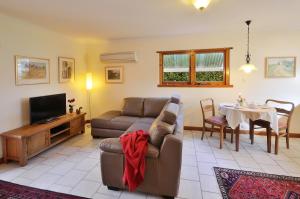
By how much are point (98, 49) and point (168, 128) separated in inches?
155

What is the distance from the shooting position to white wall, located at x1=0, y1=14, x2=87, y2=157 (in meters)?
3.13

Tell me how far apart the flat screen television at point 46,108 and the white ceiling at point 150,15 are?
4.71 ft

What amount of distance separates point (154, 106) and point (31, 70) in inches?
103

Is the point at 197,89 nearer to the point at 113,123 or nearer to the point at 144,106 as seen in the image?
the point at 144,106

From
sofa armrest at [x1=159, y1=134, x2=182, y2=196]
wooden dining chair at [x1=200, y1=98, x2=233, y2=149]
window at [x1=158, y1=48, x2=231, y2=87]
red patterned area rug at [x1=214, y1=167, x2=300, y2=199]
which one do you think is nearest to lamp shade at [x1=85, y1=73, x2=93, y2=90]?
window at [x1=158, y1=48, x2=231, y2=87]

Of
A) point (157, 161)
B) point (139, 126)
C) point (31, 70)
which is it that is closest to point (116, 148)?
point (157, 161)

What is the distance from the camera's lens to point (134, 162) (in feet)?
6.77

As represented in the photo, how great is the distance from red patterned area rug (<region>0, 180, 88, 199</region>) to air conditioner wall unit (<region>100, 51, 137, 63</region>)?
3490 mm

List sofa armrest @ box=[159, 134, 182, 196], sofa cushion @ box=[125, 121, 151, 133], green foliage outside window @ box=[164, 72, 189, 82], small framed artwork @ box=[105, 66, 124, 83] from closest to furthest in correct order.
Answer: sofa armrest @ box=[159, 134, 182, 196], sofa cushion @ box=[125, 121, 151, 133], green foliage outside window @ box=[164, 72, 189, 82], small framed artwork @ box=[105, 66, 124, 83]

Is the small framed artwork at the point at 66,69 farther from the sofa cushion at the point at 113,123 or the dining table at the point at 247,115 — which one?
the dining table at the point at 247,115

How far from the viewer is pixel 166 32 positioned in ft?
14.3

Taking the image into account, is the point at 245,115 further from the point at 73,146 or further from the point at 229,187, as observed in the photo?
the point at 73,146

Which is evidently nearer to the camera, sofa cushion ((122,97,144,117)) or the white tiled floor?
the white tiled floor

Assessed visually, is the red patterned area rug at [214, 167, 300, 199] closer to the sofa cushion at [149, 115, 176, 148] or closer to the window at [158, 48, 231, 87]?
the sofa cushion at [149, 115, 176, 148]
